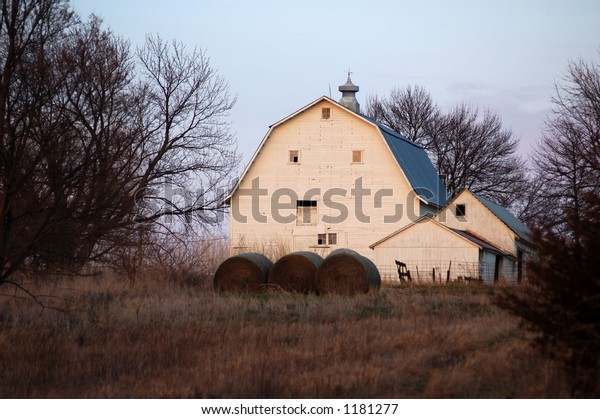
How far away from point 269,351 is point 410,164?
30.4m

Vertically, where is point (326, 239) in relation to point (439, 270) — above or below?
above

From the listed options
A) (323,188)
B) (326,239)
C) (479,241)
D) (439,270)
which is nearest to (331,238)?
(326,239)

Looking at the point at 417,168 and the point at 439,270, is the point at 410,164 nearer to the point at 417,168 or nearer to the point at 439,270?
the point at 417,168

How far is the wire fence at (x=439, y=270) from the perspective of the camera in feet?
114

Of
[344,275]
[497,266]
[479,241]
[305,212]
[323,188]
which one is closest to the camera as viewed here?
[344,275]

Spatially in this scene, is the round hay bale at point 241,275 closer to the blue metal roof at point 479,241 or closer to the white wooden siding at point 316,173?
the blue metal roof at point 479,241

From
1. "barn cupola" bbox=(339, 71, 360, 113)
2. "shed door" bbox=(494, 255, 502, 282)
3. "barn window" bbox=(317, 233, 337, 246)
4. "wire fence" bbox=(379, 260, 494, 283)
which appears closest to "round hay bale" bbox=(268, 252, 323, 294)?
"wire fence" bbox=(379, 260, 494, 283)

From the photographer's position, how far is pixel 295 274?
84.2 feet

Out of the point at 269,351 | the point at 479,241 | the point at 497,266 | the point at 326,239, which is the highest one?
the point at 326,239

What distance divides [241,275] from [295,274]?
4.85 feet

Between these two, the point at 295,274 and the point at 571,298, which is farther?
the point at 295,274

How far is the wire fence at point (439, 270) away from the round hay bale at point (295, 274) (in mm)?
8924

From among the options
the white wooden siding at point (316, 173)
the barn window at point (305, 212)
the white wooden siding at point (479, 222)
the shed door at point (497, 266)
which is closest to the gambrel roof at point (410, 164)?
the white wooden siding at point (316, 173)

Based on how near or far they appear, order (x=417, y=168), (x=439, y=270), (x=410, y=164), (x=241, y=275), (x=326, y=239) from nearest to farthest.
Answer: (x=241, y=275) → (x=439, y=270) → (x=326, y=239) → (x=410, y=164) → (x=417, y=168)
